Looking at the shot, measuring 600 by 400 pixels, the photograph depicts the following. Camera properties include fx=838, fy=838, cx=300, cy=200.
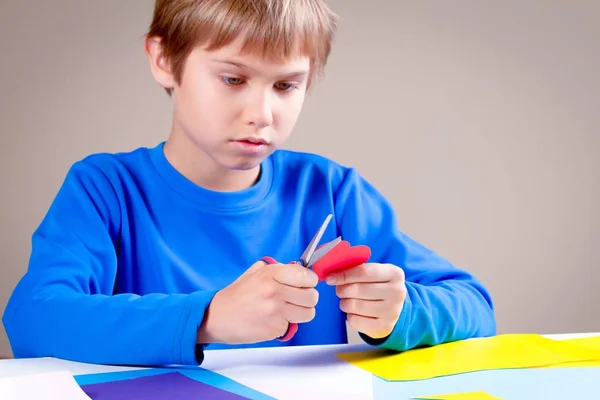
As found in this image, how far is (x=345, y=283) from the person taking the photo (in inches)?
33.6

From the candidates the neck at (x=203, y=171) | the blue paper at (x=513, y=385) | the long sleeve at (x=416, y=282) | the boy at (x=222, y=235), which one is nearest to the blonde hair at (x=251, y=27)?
the boy at (x=222, y=235)

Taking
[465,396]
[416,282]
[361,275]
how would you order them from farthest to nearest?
[416,282] → [361,275] → [465,396]

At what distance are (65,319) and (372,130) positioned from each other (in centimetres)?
166

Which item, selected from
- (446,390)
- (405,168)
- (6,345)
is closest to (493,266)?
(405,168)

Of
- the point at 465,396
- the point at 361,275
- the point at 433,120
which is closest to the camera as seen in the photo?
the point at 465,396

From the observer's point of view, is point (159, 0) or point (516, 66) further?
point (516, 66)

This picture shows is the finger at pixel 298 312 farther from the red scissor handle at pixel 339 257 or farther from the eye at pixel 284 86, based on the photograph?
the eye at pixel 284 86

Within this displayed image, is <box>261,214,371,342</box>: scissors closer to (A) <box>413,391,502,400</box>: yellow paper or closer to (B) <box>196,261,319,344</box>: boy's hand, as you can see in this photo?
(B) <box>196,261,319,344</box>: boy's hand

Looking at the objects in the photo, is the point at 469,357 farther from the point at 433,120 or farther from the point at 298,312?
the point at 433,120

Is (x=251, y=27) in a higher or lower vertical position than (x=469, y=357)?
higher

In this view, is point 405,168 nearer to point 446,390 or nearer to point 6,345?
point 6,345

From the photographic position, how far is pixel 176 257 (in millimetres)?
1103

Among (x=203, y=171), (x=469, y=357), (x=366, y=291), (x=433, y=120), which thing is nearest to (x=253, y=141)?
(x=203, y=171)

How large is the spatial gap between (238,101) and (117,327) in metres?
0.30
